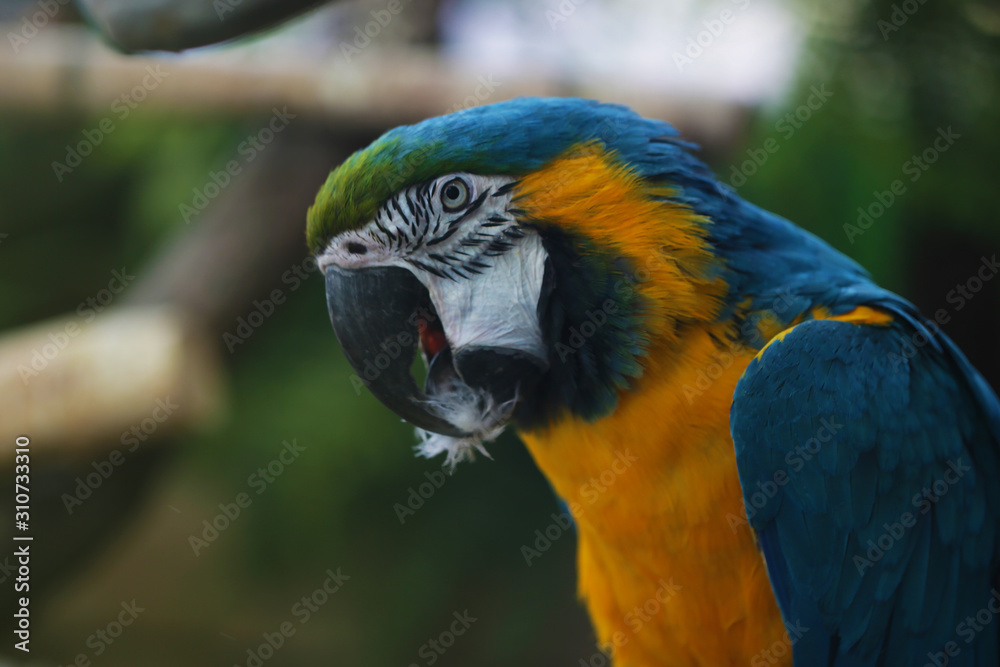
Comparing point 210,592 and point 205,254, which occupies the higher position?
point 205,254

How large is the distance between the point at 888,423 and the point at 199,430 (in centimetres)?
292

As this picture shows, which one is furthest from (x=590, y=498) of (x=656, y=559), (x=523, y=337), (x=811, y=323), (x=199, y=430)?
(x=199, y=430)

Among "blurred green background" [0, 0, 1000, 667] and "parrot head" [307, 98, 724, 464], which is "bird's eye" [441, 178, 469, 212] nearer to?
"parrot head" [307, 98, 724, 464]

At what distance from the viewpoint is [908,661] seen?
137cm

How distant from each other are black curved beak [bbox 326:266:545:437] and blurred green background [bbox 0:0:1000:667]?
1918 millimetres

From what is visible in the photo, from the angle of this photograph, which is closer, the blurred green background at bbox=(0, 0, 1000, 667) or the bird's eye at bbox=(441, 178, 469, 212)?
the bird's eye at bbox=(441, 178, 469, 212)

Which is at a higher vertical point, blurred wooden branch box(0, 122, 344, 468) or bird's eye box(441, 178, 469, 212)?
bird's eye box(441, 178, 469, 212)

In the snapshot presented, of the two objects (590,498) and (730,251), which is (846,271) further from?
(590,498)

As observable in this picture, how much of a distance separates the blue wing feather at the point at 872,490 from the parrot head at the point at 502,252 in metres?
0.22

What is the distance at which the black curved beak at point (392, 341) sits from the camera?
1.32 meters

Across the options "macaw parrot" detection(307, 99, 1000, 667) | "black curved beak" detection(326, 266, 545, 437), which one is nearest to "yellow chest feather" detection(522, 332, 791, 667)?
"macaw parrot" detection(307, 99, 1000, 667)

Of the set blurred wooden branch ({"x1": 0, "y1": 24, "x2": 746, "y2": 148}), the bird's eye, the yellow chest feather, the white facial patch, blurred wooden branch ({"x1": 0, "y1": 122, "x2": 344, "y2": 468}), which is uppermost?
the bird's eye

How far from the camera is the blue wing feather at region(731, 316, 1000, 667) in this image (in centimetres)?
127

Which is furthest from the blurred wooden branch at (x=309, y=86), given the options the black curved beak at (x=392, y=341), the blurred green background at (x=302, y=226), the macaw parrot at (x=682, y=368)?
the black curved beak at (x=392, y=341)
